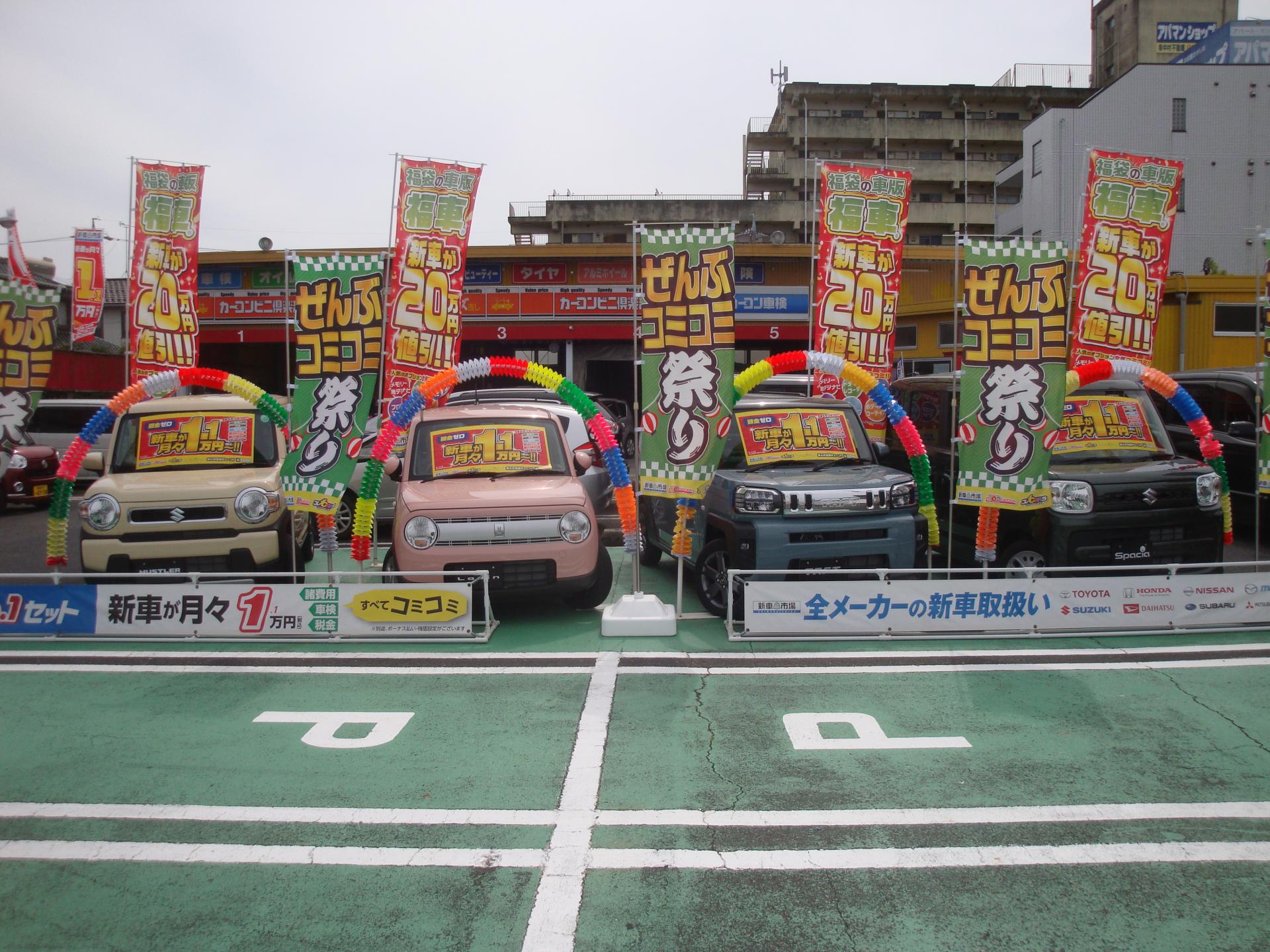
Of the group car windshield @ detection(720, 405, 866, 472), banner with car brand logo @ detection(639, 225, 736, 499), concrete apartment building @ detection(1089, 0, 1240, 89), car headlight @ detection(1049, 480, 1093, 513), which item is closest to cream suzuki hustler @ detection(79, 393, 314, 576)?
banner with car brand logo @ detection(639, 225, 736, 499)

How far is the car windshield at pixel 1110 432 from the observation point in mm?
8758

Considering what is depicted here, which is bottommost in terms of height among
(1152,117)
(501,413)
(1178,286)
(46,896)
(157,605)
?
(46,896)

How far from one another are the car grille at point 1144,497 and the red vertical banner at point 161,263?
411 inches

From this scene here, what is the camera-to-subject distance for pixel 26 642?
299 inches

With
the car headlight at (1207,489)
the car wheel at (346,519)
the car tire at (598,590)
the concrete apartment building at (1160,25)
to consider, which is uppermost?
the concrete apartment building at (1160,25)

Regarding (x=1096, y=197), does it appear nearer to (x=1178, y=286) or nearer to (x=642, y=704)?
(x=642, y=704)

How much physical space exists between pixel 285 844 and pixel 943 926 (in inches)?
111

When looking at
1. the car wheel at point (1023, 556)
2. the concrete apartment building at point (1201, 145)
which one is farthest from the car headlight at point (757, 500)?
the concrete apartment building at point (1201, 145)

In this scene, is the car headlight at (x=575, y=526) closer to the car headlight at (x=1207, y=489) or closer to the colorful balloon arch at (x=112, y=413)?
the colorful balloon arch at (x=112, y=413)

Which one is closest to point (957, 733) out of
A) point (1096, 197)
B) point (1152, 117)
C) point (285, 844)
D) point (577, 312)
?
point (285, 844)

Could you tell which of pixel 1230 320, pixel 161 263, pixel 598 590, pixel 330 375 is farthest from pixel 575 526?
pixel 1230 320

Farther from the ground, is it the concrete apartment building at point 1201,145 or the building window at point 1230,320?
the concrete apartment building at point 1201,145

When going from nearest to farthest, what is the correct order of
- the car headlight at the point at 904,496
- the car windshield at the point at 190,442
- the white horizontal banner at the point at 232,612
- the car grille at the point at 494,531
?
the white horizontal banner at the point at 232,612 < the car grille at the point at 494,531 < the car headlight at the point at 904,496 < the car windshield at the point at 190,442

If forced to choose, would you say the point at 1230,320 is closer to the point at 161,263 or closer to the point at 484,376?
the point at 484,376
